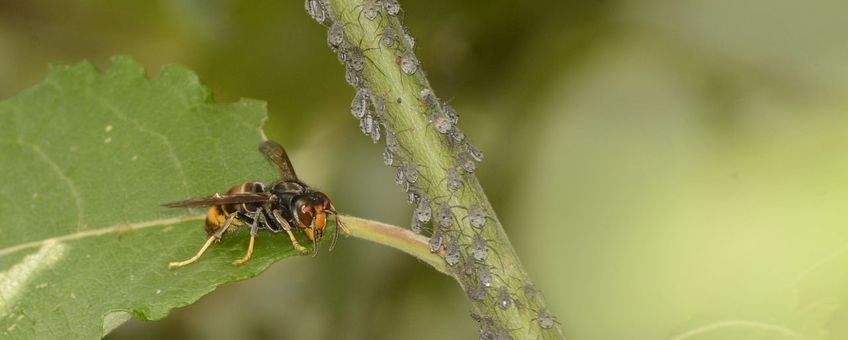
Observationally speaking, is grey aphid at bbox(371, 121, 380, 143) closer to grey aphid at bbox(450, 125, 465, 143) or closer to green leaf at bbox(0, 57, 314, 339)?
grey aphid at bbox(450, 125, 465, 143)

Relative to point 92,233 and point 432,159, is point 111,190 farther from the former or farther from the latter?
point 432,159

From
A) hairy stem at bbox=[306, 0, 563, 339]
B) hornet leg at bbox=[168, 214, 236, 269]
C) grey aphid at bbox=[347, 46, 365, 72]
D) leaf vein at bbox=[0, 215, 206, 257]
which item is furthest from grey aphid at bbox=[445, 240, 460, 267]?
leaf vein at bbox=[0, 215, 206, 257]

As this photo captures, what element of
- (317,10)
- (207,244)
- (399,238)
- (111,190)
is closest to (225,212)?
(207,244)

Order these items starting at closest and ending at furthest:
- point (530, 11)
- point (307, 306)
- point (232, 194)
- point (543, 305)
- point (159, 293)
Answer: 1. point (543, 305)
2. point (159, 293)
3. point (232, 194)
4. point (530, 11)
5. point (307, 306)

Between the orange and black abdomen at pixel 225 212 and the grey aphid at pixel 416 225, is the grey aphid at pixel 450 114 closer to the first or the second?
the grey aphid at pixel 416 225

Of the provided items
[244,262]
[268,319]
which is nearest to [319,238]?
[244,262]

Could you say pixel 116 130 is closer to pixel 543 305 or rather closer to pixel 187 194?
pixel 187 194
